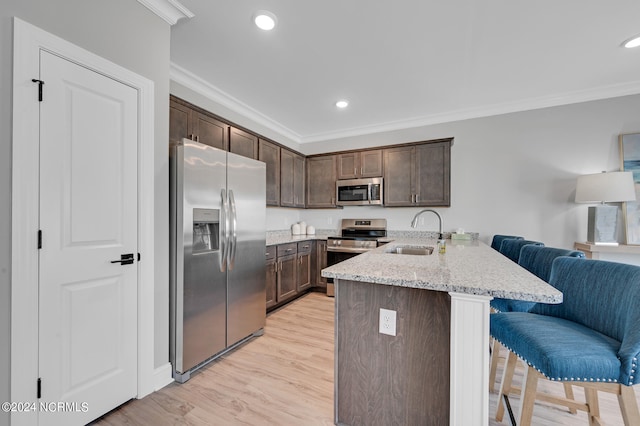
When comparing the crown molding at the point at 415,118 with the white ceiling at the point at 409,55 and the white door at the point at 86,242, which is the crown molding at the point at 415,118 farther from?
the white door at the point at 86,242

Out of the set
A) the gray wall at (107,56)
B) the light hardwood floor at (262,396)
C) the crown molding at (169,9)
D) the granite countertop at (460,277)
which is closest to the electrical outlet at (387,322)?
the granite countertop at (460,277)

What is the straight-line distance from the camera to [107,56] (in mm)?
1594

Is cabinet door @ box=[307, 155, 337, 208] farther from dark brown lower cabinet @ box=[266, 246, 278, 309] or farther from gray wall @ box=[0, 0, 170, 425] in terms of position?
gray wall @ box=[0, 0, 170, 425]

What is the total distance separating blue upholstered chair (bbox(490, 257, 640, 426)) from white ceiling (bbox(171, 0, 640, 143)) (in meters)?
1.91

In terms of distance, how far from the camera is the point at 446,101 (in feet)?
11.3

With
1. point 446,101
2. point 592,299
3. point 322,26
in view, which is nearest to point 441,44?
point 322,26

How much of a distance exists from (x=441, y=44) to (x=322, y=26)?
1091mm

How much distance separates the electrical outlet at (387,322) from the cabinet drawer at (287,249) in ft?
7.26

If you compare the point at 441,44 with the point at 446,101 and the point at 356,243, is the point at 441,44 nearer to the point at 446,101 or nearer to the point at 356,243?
the point at 446,101

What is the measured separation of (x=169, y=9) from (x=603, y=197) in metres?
4.52

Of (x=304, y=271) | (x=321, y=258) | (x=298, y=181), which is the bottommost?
(x=304, y=271)

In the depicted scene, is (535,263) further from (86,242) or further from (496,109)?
(86,242)

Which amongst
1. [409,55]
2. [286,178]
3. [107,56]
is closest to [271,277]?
[286,178]

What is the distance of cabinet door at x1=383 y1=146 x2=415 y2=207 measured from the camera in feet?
12.8
